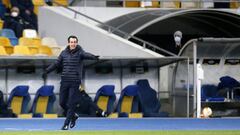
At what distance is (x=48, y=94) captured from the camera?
23.5m

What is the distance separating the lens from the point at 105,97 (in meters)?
Result: 24.3

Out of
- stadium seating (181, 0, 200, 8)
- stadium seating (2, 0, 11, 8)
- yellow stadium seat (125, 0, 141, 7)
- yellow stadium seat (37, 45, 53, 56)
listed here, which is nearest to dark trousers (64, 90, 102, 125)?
yellow stadium seat (37, 45, 53, 56)

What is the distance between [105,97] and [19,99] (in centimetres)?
315

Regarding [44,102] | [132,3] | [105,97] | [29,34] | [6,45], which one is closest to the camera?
[44,102]

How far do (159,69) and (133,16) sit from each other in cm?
314

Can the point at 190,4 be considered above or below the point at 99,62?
above

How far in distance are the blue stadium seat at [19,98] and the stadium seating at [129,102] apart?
342cm

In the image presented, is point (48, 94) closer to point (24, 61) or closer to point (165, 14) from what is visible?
point (24, 61)

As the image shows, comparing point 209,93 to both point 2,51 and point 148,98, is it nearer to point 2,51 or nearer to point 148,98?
point 148,98

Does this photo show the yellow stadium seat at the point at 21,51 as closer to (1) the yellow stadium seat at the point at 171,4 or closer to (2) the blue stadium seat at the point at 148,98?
(2) the blue stadium seat at the point at 148,98

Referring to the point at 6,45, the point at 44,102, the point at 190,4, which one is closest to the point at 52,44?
the point at 6,45

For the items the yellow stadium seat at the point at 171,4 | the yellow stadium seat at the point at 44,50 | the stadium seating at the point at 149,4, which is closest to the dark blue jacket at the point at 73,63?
the yellow stadium seat at the point at 44,50

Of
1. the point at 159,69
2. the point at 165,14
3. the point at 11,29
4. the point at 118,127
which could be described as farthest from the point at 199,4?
the point at 118,127

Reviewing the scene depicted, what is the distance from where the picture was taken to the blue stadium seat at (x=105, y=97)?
79.1 feet
